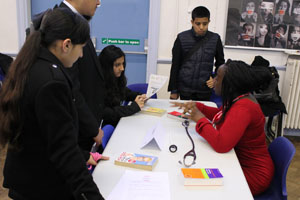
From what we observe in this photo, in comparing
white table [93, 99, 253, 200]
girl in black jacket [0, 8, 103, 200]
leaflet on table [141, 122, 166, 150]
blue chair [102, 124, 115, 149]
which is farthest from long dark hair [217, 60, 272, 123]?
girl in black jacket [0, 8, 103, 200]

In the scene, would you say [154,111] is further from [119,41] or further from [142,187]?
[119,41]

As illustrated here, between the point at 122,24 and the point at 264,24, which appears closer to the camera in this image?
the point at 264,24

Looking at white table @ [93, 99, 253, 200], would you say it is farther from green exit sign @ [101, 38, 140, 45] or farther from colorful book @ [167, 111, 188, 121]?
green exit sign @ [101, 38, 140, 45]

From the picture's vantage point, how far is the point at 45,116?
89 cm

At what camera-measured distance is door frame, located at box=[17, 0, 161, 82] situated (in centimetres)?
375

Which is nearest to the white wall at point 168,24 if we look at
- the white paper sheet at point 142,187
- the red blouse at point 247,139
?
the red blouse at point 247,139

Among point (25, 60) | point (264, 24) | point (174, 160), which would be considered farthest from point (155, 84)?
point (264, 24)

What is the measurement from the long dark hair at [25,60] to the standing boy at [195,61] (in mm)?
2056

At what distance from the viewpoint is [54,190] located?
1.04 metres

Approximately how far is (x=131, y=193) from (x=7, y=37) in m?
3.42

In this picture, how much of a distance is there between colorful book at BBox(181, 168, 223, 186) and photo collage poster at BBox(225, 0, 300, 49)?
2.80m

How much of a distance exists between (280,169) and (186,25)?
8.16ft

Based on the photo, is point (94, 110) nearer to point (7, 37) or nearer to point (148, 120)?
point (148, 120)

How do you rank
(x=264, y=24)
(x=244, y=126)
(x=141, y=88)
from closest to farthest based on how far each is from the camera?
1. (x=244, y=126)
2. (x=141, y=88)
3. (x=264, y=24)
